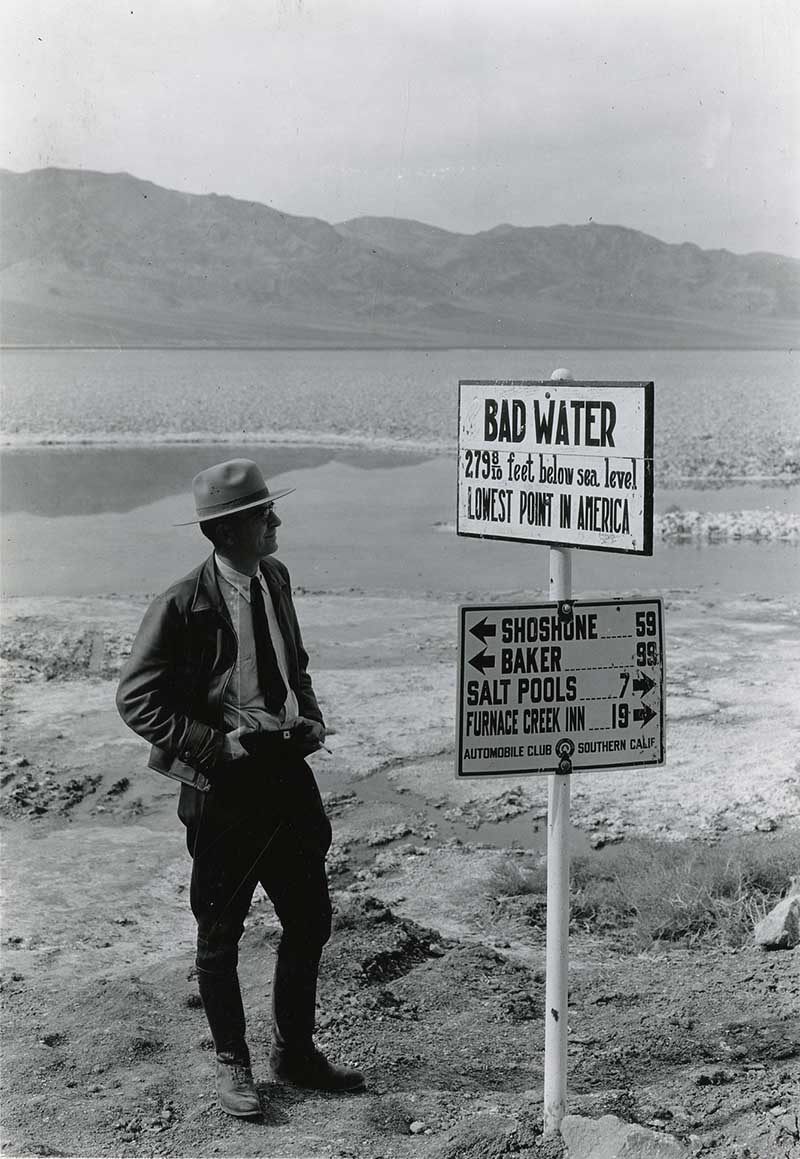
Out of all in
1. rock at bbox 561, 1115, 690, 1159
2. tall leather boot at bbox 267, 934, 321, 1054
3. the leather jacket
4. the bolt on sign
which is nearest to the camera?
rock at bbox 561, 1115, 690, 1159

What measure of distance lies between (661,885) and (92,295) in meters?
94.7

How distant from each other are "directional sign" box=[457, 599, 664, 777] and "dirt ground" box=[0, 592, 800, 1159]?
1014mm

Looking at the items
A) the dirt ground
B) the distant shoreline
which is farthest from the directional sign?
the distant shoreline

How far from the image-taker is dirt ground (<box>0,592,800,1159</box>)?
3854mm

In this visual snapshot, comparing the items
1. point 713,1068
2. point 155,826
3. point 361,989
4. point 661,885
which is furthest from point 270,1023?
point 155,826

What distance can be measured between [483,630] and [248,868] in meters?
1.04

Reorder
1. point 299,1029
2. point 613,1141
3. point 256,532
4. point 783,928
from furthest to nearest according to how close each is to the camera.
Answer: point 783,928 < point 299,1029 < point 256,532 < point 613,1141

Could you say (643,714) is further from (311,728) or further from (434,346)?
(434,346)

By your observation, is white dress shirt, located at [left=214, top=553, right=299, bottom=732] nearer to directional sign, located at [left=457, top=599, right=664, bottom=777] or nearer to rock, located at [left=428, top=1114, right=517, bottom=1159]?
directional sign, located at [left=457, top=599, right=664, bottom=777]

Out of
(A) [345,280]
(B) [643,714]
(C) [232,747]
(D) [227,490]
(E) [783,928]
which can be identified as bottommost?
(E) [783,928]

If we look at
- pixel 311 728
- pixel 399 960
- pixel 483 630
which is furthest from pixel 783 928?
pixel 483 630

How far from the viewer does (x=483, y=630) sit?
11.6 ft

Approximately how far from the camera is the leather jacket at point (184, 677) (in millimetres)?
3799

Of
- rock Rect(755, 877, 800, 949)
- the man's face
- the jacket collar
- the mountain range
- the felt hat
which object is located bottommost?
rock Rect(755, 877, 800, 949)
